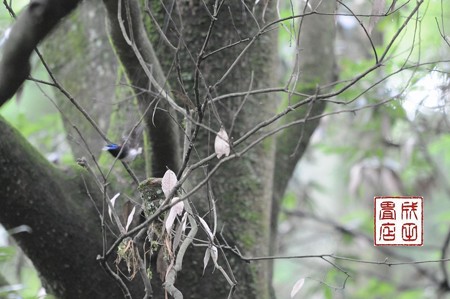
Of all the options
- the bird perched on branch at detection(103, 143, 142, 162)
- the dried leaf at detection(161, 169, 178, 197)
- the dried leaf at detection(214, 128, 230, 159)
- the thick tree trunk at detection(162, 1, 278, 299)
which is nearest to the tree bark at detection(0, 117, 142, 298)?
the bird perched on branch at detection(103, 143, 142, 162)

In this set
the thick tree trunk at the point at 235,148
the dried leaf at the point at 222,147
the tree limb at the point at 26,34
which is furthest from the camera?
the thick tree trunk at the point at 235,148

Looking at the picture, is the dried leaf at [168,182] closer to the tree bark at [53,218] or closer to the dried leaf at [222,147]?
the dried leaf at [222,147]

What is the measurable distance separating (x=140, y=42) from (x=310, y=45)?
1.17m

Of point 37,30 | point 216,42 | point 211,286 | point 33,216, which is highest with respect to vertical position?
point 216,42

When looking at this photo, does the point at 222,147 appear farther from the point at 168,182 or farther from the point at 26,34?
the point at 26,34

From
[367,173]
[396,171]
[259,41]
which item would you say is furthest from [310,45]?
[396,171]

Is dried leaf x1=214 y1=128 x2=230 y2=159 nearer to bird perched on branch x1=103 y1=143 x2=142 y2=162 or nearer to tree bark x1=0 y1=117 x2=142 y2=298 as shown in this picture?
bird perched on branch x1=103 y1=143 x2=142 y2=162

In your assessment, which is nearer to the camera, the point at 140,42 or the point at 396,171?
the point at 140,42

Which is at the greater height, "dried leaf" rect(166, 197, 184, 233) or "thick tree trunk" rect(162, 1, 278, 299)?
"thick tree trunk" rect(162, 1, 278, 299)

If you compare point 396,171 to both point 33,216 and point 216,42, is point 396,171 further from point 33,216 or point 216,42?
point 33,216

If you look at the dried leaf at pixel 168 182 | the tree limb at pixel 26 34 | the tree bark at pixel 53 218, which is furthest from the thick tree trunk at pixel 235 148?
the tree limb at pixel 26 34

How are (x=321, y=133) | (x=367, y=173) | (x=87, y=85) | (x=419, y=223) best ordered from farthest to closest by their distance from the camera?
(x=321, y=133) < (x=367, y=173) < (x=87, y=85) < (x=419, y=223)

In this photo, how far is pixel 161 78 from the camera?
1.62 m

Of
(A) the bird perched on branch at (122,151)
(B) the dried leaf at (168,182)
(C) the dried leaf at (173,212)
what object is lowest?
(C) the dried leaf at (173,212)
